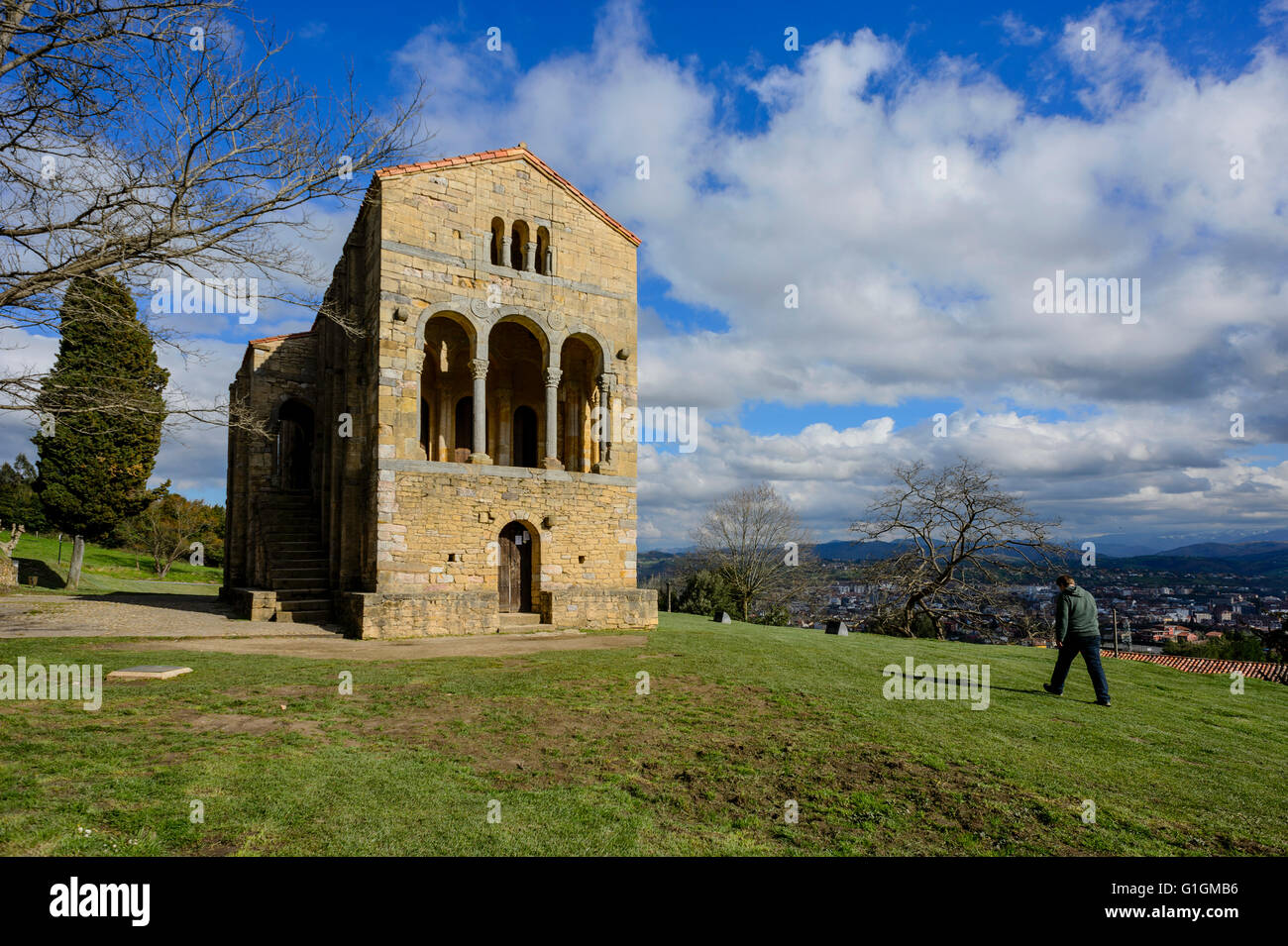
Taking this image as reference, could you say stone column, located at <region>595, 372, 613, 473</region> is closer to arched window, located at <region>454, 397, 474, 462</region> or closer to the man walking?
arched window, located at <region>454, 397, 474, 462</region>

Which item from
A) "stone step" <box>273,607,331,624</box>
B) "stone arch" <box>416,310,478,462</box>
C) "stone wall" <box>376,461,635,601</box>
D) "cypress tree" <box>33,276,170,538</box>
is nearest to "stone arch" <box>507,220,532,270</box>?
"stone arch" <box>416,310,478,462</box>

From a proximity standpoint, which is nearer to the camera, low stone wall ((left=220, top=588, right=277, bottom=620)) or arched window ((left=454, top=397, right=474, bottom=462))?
low stone wall ((left=220, top=588, right=277, bottom=620))

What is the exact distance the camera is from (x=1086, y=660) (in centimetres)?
897

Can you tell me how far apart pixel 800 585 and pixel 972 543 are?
19449 millimetres

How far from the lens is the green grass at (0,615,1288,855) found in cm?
420

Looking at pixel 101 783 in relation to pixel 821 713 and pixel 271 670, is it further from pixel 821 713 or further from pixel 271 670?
pixel 821 713

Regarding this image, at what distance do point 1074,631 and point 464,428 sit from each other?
17.3m

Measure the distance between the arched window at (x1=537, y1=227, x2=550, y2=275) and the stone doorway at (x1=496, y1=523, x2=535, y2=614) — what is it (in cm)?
694

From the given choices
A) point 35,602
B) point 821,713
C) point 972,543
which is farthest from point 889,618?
point 35,602

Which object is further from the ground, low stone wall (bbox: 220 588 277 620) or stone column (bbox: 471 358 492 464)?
stone column (bbox: 471 358 492 464)

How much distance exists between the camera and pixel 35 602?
57.3 ft

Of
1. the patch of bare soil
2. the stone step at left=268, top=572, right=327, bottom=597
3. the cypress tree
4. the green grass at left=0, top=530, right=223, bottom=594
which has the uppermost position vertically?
the cypress tree

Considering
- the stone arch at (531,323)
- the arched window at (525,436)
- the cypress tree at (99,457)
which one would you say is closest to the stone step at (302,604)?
the arched window at (525,436)

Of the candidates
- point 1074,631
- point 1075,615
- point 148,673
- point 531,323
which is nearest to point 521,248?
point 531,323
